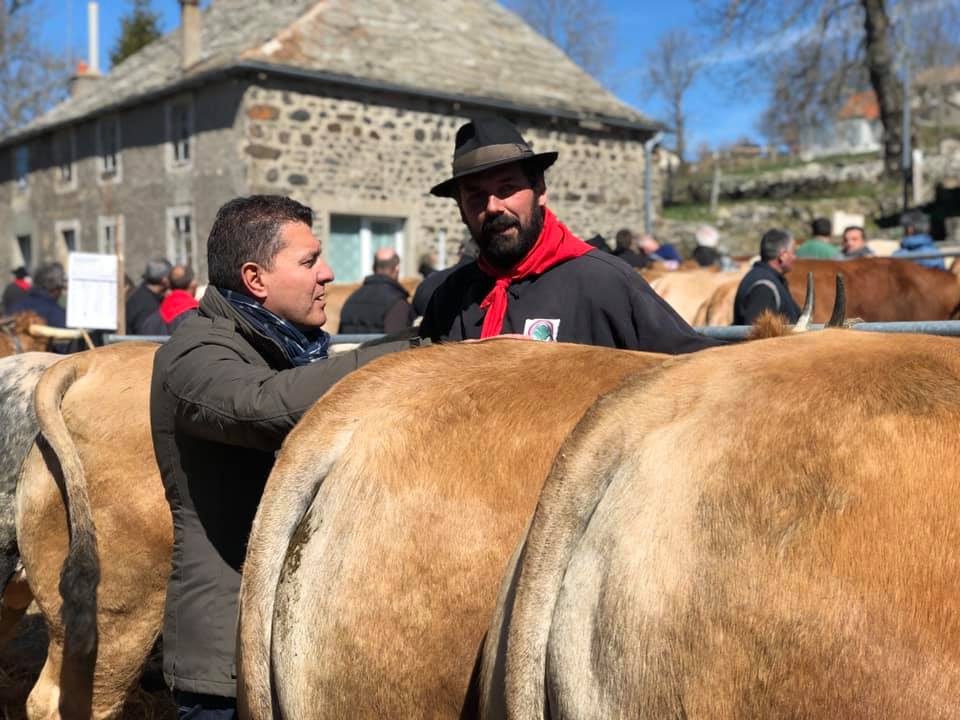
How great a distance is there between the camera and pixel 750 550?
136 cm

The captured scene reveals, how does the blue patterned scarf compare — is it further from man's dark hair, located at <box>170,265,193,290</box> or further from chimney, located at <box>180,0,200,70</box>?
chimney, located at <box>180,0,200,70</box>

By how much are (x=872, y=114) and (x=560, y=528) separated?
72884 millimetres

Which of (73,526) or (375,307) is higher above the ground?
(375,307)

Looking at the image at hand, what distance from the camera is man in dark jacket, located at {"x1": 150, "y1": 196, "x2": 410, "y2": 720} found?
266 centimetres

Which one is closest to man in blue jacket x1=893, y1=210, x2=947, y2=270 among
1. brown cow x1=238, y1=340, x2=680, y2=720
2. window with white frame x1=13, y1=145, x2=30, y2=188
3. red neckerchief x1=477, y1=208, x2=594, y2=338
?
red neckerchief x1=477, y1=208, x2=594, y2=338

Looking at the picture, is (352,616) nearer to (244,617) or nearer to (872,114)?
(244,617)

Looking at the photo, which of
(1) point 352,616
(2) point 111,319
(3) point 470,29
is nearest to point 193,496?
(1) point 352,616

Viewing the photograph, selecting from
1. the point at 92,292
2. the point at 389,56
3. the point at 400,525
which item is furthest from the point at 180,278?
the point at 389,56

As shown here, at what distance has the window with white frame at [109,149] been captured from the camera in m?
21.2

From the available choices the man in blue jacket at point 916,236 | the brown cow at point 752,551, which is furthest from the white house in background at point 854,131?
the brown cow at point 752,551

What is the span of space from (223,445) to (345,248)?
15625mm

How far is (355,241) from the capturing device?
717 inches

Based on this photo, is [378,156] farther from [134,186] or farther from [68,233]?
[68,233]

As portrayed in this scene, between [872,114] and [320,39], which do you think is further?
[872,114]
